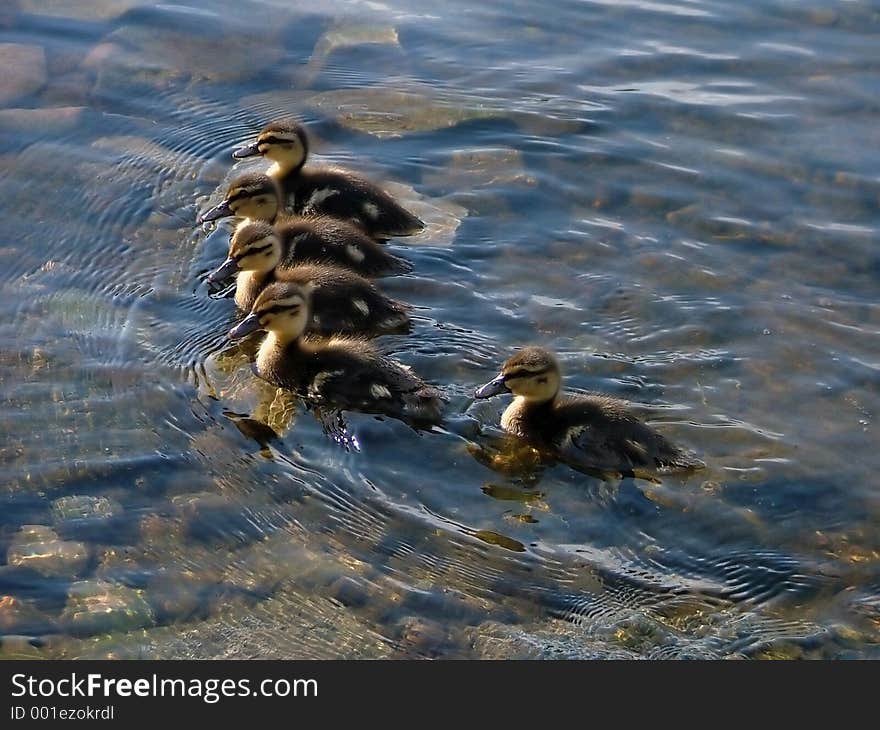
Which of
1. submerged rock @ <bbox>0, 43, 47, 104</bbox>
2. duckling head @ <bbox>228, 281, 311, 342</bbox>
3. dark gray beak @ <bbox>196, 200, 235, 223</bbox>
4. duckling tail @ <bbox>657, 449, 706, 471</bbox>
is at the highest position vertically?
submerged rock @ <bbox>0, 43, 47, 104</bbox>

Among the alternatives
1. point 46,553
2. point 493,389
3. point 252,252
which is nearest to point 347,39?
point 252,252

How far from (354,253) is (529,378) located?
46.6 inches

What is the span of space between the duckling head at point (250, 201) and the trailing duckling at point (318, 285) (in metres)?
0.28

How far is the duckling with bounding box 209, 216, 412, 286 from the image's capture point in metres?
5.79

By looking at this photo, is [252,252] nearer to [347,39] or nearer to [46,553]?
[46,553]

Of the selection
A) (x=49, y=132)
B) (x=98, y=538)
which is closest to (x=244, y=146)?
(x=49, y=132)

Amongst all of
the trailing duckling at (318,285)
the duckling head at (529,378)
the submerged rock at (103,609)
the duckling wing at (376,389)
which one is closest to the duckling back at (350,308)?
the trailing duckling at (318,285)

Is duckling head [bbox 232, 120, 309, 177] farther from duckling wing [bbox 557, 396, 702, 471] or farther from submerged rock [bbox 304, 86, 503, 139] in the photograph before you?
duckling wing [bbox 557, 396, 702, 471]

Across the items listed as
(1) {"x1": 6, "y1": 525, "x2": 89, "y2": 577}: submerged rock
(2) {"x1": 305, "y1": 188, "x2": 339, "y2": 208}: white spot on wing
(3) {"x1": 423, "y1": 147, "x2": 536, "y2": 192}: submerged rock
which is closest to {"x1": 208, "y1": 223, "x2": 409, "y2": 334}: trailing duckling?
(2) {"x1": 305, "y1": 188, "x2": 339, "y2": 208}: white spot on wing

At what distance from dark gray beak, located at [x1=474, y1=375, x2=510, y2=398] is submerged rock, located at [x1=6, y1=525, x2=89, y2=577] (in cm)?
144

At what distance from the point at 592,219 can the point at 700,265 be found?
0.56 meters

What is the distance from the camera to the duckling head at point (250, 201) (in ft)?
19.8

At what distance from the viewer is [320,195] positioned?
6219 mm
